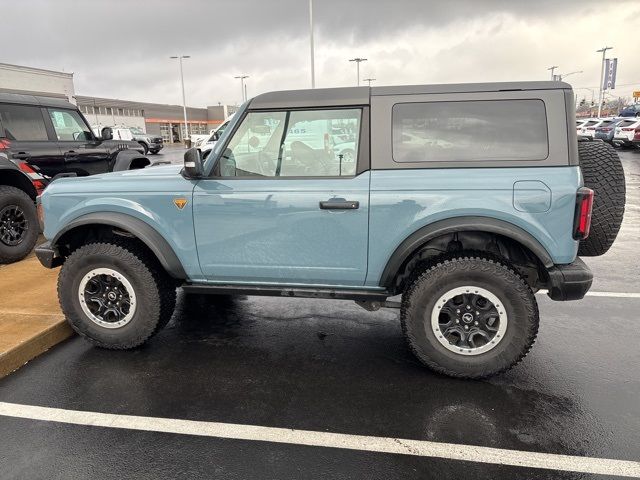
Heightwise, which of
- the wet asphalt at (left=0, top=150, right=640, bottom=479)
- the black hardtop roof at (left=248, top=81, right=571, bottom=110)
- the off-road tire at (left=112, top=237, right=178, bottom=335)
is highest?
the black hardtop roof at (left=248, top=81, right=571, bottom=110)

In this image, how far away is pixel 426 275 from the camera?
3.14 m

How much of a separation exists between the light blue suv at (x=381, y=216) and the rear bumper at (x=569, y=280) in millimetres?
12

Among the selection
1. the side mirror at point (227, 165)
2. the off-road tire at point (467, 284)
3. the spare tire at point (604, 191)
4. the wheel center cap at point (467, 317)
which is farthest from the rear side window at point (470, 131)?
the side mirror at point (227, 165)

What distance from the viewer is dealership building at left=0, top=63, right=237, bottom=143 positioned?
80.0 feet

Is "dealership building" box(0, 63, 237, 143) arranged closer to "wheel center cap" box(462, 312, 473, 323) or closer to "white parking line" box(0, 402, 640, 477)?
"white parking line" box(0, 402, 640, 477)

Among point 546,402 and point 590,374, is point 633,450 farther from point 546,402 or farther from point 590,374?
point 590,374

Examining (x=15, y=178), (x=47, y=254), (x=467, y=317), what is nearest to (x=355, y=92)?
(x=467, y=317)

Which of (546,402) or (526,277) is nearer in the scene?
(546,402)

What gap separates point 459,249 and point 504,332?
2.12 feet

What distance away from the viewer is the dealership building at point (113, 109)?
24375 millimetres

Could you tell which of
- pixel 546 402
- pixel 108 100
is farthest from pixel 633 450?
pixel 108 100

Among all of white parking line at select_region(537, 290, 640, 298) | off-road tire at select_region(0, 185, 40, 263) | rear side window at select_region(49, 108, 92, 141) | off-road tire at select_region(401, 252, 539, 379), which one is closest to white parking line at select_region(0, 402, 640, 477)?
off-road tire at select_region(401, 252, 539, 379)

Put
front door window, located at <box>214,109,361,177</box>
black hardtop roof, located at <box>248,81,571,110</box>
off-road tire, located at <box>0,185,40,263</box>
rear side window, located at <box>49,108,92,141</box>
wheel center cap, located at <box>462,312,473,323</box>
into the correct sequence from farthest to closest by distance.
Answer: rear side window, located at <box>49,108,92,141</box> < off-road tire, located at <box>0,185,40,263</box> < front door window, located at <box>214,109,361,177</box> < wheel center cap, located at <box>462,312,473,323</box> < black hardtop roof, located at <box>248,81,571,110</box>

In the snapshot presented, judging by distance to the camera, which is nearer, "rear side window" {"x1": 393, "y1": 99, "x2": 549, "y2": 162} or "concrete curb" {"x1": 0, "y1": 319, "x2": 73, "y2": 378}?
"rear side window" {"x1": 393, "y1": 99, "x2": 549, "y2": 162}
